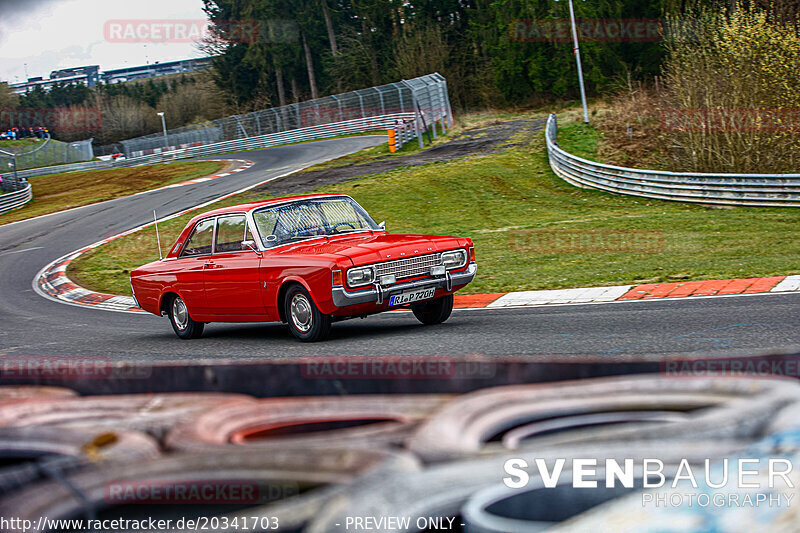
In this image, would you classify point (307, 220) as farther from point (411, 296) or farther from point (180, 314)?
point (180, 314)

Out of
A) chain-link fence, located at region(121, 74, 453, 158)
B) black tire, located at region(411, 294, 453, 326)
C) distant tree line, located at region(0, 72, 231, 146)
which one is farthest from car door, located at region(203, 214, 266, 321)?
distant tree line, located at region(0, 72, 231, 146)

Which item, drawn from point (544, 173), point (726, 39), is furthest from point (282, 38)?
point (726, 39)

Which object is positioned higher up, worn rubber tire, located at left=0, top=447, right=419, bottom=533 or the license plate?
worn rubber tire, located at left=0, top=447, right=419, bottom=533

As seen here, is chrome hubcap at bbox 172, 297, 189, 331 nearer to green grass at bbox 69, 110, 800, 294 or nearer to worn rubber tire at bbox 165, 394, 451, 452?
green grass at bbox 69, 110, 800, 294

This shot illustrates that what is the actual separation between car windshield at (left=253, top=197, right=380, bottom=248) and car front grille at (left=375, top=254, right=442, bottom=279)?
1.35 m

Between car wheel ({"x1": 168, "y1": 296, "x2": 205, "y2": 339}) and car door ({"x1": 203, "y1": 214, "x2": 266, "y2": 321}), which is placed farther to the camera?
car wheel ({"x1": 168, "y1": 296, "x2": 205, "y2": 339})

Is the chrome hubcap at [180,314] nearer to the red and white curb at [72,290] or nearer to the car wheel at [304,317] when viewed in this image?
the car wheel at [304,317]

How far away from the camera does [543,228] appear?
59.8ft

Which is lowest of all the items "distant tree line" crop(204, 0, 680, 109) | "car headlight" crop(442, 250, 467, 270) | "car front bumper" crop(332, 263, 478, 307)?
"car front bumper" crop(332, 263, 478, 307)

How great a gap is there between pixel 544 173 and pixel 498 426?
1035 inches

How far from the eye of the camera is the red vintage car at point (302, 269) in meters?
8.10

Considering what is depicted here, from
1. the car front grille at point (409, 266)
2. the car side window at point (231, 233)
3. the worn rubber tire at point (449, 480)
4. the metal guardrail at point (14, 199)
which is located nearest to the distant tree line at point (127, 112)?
the metal guardrail at point (14, 199)

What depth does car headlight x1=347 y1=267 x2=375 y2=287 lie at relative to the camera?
26.1ft

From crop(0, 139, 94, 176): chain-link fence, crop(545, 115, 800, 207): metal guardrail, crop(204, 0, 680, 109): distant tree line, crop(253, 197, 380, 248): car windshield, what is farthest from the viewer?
crop(0, 139, 94, 176): chain-link fence
